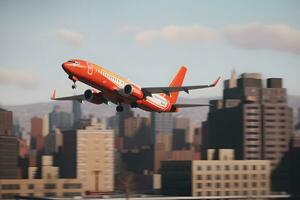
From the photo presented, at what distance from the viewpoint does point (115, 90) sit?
113 metres

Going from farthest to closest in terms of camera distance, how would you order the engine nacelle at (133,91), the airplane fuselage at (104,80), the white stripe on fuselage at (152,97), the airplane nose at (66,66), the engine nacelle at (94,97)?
the engine nacelle at (94,97) → the engine nacelle at (133,91) → the white stripe on fuselage at (152,97) → the airplane fuselage at (104,80) → the airplane nose at (66,66)

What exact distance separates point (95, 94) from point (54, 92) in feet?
23.9

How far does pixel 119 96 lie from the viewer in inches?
4542

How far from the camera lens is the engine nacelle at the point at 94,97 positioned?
116 meters

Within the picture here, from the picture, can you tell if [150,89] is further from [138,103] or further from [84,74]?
[84,74]

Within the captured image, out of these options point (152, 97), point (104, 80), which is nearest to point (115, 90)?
point (104, 80)

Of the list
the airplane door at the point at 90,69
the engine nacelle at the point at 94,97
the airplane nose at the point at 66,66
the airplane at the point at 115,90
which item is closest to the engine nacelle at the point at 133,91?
the airplane at the point at 115,90

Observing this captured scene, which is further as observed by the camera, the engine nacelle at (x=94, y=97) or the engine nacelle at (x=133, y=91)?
the engine nacelle at (x=94, y=97)

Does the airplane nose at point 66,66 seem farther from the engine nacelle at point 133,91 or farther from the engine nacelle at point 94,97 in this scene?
the engine nacelle at point 133,91

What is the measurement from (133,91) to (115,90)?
3.49 meters

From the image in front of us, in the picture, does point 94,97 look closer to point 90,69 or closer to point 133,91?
point 133,91

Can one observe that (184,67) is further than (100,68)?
Yes

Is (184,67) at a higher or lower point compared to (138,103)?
higher

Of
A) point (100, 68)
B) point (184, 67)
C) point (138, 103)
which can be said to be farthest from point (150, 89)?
point (184, 67)
